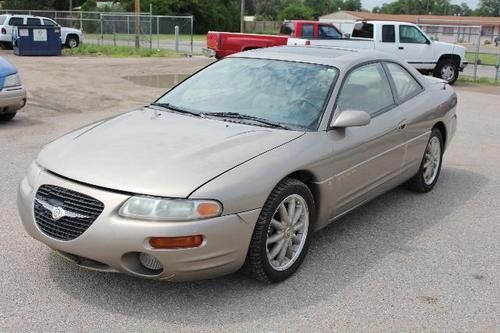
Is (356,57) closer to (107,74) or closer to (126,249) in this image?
(126,249)

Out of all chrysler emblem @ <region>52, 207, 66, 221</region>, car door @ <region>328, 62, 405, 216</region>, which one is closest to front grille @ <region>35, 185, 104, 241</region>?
chrysler emblem @ <region>52, 207, 66, 221</region>

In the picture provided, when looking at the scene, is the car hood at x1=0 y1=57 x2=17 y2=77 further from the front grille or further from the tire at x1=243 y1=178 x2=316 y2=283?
the tire at x1=243 y1=178 x2=316 y2=283

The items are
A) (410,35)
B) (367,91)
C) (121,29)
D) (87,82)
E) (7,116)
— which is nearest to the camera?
(367,91)

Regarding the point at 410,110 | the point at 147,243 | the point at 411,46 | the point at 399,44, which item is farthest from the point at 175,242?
the point at 411,46

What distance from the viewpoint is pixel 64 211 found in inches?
136

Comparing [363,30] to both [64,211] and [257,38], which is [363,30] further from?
[64,211]

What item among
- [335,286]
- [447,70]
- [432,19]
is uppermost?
[432,19]

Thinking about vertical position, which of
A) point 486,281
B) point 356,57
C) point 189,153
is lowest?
point 486,281

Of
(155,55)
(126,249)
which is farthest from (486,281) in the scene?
(155,55)

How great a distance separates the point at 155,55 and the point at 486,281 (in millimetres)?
24198

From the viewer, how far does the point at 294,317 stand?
3.47 m

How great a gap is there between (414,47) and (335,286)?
611 inches

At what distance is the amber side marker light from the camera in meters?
3.29

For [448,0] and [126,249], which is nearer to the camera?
[126,249]
